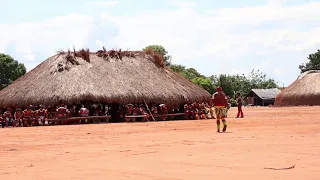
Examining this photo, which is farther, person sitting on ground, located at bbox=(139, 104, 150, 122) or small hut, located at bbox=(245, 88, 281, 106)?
small hut, located at bbox=(245, 88, 281, 106)

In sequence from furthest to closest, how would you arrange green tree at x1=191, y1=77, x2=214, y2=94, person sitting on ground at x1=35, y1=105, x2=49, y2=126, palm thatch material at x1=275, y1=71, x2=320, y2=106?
green tree at x1=191, y1=77, x2=214, y2=94, palm thatch material at x1=275, y1=71, x2=320, y2=106, person sitting on ground at x1=35, y1=105, x2=49, y2=126

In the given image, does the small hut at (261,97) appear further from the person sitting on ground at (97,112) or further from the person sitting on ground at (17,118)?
the person sitting on ground at (17,118)

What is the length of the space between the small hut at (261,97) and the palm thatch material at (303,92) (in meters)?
11.8

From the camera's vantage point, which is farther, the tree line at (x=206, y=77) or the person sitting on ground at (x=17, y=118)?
the tree line at (x=206, y=77)

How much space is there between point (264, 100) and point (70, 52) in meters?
43.1

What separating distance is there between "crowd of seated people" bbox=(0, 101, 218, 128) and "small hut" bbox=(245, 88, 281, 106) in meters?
40.1

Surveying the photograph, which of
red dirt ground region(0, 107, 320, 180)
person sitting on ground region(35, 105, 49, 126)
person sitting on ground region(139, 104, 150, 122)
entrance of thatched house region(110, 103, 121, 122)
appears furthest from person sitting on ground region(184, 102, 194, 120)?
red dirt ground region(0, 107, 320, 180)

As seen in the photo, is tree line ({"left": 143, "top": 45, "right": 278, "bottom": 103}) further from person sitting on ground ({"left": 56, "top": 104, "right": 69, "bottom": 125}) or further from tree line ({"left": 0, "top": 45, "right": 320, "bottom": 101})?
person sitting on ground ({"left": 56, "top": 104, "right": 69, "bottom": 125})

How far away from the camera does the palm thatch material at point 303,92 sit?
51281mm

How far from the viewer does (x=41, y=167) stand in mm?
7703

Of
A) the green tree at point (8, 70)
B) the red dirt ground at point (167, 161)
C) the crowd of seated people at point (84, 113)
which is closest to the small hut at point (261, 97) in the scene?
the green tree at point (8, 70)

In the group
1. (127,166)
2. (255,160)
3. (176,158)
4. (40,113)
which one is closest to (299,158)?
(255,160)

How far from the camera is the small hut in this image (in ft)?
223

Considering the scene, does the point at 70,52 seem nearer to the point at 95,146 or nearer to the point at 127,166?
the point at 95,146
